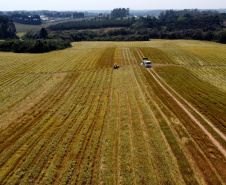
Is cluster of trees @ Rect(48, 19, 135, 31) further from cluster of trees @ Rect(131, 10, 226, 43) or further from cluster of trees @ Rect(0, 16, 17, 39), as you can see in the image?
cluster of trees @ Rect(0, 16, 17, 39)

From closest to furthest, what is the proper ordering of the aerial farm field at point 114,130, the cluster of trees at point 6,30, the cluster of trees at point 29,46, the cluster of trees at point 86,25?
the aerial farm field at point 114,130, the cluster of trees at point 29,46, the cluster of trees at point 6,30, the cluster of trees at point 86,25

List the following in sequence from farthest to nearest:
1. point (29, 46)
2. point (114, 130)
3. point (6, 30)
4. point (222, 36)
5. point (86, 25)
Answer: point (86, 25)
point (6, 30)
point (222, 36)
point (29, 46)
point (114, 130)

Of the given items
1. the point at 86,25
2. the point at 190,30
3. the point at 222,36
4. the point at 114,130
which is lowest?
the point at 114,130

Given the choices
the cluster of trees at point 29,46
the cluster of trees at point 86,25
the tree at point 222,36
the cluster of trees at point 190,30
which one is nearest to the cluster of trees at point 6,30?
the cluster of trees at point 86,25

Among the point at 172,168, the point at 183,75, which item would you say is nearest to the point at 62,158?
the point at 172,168

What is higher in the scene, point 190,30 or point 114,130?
point 190,30

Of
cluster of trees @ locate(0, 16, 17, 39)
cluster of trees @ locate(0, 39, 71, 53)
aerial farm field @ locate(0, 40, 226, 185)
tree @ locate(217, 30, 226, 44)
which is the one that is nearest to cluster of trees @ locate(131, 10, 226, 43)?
tree @ locate(217, 30, 226, 44)

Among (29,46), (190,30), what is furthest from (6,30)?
(190,30)

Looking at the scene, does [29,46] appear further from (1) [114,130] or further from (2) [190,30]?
(2) [190,30]

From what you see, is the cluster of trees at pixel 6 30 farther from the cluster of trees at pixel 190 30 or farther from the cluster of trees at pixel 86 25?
the cluster of trees at pixel 190 30
